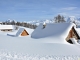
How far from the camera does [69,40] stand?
1053 inches

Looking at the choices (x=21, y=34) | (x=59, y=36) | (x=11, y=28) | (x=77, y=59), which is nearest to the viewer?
(x=77, y=59)

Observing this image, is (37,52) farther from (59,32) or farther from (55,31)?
(55,31)

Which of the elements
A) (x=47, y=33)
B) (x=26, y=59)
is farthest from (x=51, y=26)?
(x=26, y=59)

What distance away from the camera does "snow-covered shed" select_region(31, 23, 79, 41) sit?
2554 centimetres

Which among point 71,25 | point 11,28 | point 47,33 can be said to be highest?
point 71,25

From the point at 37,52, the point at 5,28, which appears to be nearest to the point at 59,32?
the point at 37,52

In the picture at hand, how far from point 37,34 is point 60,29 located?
6.05m

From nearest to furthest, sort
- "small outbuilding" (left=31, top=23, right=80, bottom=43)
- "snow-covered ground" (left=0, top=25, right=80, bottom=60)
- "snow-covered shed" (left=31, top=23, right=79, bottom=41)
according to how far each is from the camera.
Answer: "snow-covered ground" (left=0, top=25, right=80, bottom=60), "small outbuilding" (left=31, top=23, right=80, bottom=43), "snow-covered shed" (left=31, top=23, right=79, bottom=41)

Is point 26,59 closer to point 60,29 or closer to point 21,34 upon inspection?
point 60,29

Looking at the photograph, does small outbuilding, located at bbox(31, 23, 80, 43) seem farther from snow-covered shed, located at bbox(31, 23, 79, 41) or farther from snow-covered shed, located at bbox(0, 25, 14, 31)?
snow-covered shed, located at bbox(0, 25, 14, 31)

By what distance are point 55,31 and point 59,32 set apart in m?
1.28

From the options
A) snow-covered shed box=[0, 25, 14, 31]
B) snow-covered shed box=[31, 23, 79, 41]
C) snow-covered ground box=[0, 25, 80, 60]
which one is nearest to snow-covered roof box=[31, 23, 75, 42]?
snow-covered shed box=[31, 23, 79, 41]

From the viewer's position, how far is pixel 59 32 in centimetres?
2686

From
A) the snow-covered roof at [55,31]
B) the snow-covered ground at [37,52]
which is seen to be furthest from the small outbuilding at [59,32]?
the snow-covered ground at [37,52]
